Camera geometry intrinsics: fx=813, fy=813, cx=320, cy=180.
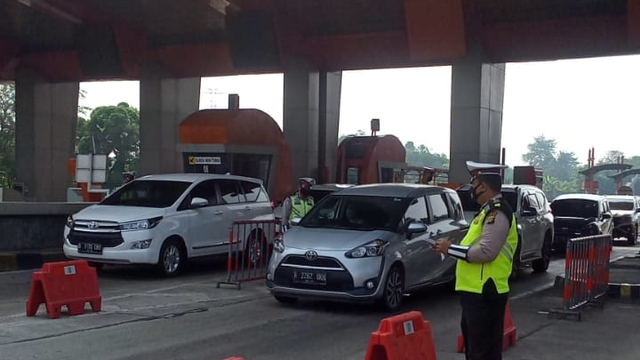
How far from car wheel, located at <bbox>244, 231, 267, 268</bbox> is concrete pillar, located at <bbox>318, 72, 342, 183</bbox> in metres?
12.1

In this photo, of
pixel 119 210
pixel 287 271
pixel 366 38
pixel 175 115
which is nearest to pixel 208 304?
pixel 287 271

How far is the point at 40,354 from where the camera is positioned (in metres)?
7.97

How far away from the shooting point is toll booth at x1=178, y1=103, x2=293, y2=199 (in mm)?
21094

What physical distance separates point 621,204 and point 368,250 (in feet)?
77.1

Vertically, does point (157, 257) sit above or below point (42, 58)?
below

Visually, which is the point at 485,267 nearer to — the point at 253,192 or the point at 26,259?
the point at 253,192

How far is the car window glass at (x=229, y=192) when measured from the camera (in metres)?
15.7

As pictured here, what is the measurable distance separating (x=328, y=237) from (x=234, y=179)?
5.53m

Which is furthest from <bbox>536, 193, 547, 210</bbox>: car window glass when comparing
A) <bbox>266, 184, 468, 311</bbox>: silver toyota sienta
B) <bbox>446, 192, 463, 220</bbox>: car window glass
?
<bbox>266, 184, 468, 311</bbox>: silver toyota sienta

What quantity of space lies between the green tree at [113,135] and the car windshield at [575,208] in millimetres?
53383

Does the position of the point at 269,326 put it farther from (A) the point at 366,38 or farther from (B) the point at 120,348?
(A) the point at 366,38

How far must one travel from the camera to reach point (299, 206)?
14570mm

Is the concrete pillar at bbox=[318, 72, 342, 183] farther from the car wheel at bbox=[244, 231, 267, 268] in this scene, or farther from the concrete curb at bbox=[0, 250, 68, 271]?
the concrete curb at bbox=[0, 250, 68, 271]

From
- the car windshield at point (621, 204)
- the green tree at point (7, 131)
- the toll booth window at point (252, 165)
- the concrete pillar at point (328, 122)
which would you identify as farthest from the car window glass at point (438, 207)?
the green tree at point (7, 131)
